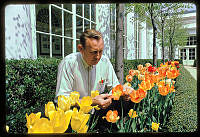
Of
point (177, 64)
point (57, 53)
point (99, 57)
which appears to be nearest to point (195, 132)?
point (177, 64)

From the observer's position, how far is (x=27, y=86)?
883 mm

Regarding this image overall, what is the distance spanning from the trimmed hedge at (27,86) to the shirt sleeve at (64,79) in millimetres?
82

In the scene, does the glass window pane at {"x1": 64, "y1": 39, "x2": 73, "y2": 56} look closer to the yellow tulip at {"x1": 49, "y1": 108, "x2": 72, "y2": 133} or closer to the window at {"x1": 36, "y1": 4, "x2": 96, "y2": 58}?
the window at {"x1": 36, "y1": 4, "x2": 96, "y2": 58}

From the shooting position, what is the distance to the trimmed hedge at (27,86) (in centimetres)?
67

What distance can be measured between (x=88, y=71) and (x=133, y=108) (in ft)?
1.08

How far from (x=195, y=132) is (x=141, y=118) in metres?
0.29

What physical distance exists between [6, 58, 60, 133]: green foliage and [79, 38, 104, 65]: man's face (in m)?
0.20

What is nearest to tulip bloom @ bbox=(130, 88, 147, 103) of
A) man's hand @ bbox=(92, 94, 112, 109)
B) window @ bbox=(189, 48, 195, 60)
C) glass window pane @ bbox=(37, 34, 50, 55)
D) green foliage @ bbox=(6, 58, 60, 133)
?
man's hand @ bbox=(92, 94, 112, 109)

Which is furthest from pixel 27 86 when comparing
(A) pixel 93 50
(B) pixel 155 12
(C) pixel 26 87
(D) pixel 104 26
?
(B) pixel 155 12

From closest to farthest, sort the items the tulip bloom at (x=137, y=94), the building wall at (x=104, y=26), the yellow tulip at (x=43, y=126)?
the yellow tulip at (x=43, y=126) → the tulip bloom at (x=137, y=94) → the building wall at (x=104, y=26)

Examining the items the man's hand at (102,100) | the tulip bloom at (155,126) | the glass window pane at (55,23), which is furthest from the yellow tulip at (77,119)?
the glass window pane at (55,23)

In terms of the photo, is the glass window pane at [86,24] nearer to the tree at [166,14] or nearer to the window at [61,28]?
the window at [61,28]

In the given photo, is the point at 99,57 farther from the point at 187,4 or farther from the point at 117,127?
the point at 187,4

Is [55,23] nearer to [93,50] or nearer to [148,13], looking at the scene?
[93,50]
